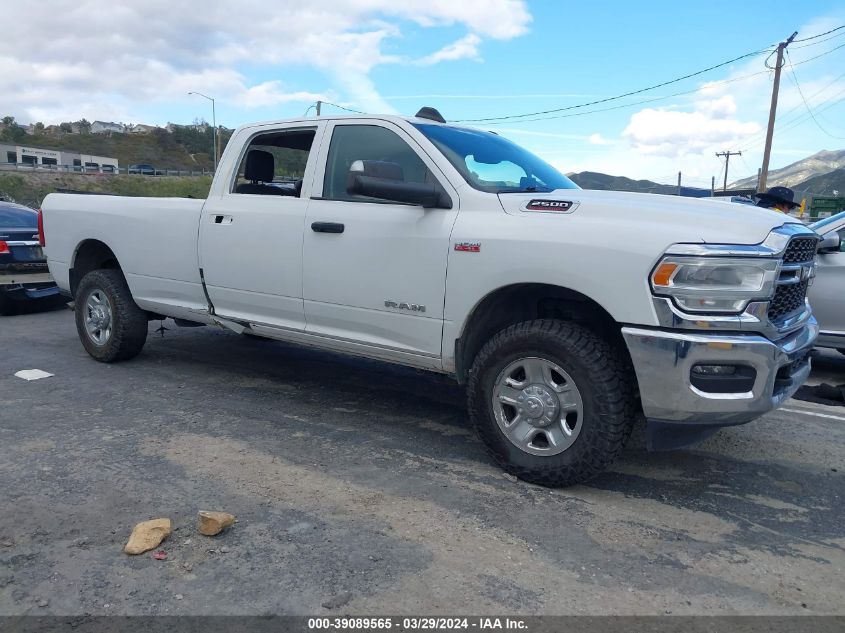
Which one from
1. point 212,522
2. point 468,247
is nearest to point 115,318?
point 212,522

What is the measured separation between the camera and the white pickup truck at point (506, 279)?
318cm

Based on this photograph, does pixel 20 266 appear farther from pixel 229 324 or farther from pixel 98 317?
pixel 229 324

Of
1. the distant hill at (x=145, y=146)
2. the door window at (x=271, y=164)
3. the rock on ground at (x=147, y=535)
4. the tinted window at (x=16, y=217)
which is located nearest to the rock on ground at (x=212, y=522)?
the rock on ground at (x=147, y=535)

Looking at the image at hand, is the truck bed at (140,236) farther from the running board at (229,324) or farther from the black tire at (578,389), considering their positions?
the black tire at (578,389)

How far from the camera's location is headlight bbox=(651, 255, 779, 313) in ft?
10.3

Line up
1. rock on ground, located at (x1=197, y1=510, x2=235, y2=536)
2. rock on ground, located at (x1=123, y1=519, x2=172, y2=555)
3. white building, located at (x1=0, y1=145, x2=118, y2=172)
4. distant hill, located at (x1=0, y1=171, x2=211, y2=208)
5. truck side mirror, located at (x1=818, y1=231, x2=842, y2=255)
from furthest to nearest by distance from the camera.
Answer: white building, located at (x1=0, y1=145, x2=118, y2=172) → distant hill, located at (x1=0, y1=171, x2=211, y2=208) → truck side mirror, located at (x1=818, y1=231, x2=842, y2=255) → rock on ground, located at (x1=197, y1=510, x2=235, y2=536) → rock on ground, located at (x1=123, y1=519, x2=172, y2=555)

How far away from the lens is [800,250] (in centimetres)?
357

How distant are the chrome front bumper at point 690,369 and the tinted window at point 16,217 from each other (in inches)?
343

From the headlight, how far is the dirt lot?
3.55 ft

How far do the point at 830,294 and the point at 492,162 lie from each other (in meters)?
3.70

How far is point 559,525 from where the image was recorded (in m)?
3.25

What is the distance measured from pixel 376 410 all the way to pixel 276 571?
7.55 feet

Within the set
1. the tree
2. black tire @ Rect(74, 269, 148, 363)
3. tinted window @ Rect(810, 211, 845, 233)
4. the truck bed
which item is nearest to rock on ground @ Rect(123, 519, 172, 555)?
the truck bed

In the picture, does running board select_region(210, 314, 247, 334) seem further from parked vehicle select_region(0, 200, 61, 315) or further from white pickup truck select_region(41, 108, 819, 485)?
parked vehicle select_region(0, 200, 61, 315)
